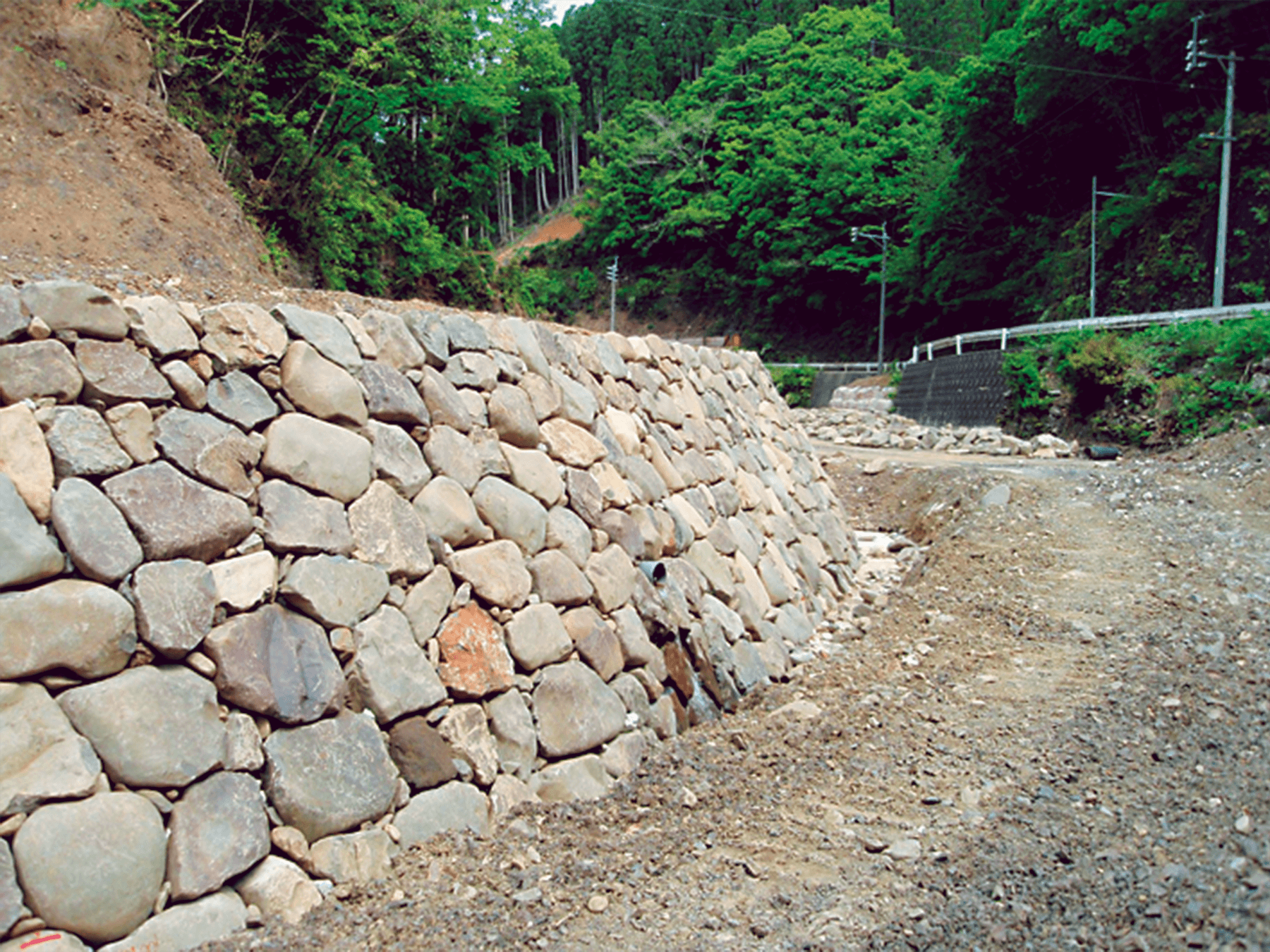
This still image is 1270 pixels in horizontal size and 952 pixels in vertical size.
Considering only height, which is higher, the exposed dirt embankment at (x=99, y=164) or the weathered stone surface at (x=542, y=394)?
the exposed dirt embankment at (x=99, y=164)

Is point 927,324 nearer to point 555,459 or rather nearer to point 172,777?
point 555,459

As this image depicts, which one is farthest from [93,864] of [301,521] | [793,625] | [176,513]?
[793,625]

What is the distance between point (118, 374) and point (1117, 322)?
21.4 m

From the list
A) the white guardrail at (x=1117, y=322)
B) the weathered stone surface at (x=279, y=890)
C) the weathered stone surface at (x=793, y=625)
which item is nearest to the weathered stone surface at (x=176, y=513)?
the weathered stone surface at (x=279, y=890)

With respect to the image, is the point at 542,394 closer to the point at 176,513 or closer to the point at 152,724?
the point at 176,513

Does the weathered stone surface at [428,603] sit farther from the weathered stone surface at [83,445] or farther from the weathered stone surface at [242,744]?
the weathered stone surface at [83,445]

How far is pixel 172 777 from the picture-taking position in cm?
281

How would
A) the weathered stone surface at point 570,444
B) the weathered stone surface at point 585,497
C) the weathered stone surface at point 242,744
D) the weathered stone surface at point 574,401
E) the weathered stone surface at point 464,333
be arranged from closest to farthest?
1. the weathered stone surface at point 242,744
2. the weathered stone surface at point 464,333
3. the weathered stone surface at point 585,497
4. the weathered stone surface at point 570,444
5. the weathered stone surface at point 574,401

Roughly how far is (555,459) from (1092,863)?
3303mm

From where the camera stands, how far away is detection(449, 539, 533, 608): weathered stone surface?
4098mm

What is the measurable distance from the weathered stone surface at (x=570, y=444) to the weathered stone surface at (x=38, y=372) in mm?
2530

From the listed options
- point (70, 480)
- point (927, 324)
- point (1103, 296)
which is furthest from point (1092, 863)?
point (927, 324)

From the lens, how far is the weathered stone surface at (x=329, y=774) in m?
3.07

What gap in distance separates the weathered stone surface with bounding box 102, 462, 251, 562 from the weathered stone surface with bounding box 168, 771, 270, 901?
0.83 metres
